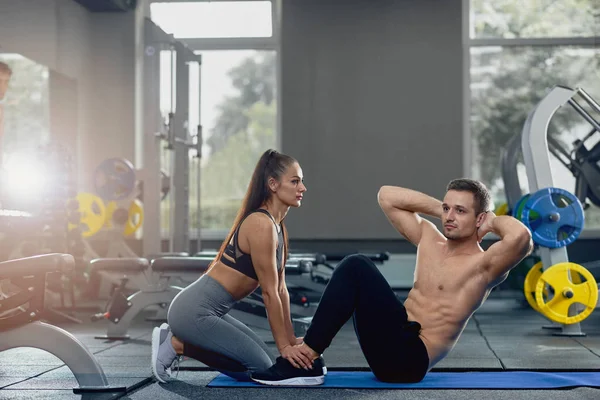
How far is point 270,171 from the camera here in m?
3.04

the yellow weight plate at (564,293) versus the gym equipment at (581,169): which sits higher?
the gym equipment at (581,169)

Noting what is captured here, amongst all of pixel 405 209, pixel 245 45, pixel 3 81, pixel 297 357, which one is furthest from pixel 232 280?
pixel 245 45

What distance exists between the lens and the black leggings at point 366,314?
2883 millimetres

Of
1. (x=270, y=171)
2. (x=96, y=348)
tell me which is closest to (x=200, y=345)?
(x=270, y=171)

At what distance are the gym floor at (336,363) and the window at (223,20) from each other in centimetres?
381

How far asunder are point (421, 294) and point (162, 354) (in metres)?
1.04

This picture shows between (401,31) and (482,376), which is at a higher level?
(401,31)

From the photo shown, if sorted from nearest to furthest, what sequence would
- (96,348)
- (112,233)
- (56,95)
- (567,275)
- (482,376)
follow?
(482,376) → (96,348) → (567,275) → (112,233) → (56,95)

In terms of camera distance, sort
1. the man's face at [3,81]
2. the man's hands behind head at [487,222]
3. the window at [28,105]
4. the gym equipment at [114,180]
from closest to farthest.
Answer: the man's hands behind head at [487,222]
the man's face at [3,81]
the gym equipment at [114,180]
the window at [28,105]

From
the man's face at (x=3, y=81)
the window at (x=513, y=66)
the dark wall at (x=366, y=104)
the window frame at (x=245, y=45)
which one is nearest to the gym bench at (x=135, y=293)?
the man's face at (x=3, y=81)

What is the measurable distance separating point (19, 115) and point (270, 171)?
553 cm

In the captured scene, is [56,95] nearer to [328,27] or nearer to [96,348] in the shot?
[328,27]

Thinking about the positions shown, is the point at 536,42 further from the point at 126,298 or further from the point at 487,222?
the point at 487,222

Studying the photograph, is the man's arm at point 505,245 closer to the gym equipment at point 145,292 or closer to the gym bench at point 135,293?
the gym equipment at point 145,292
